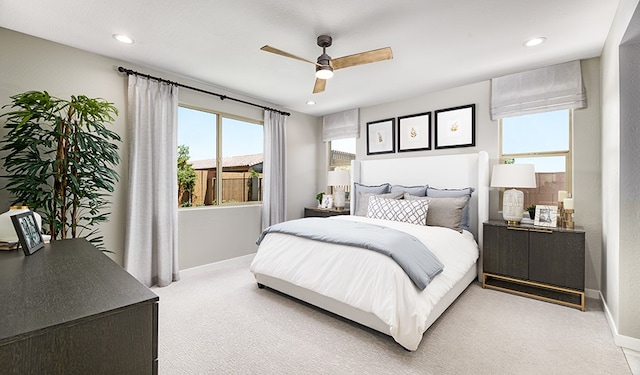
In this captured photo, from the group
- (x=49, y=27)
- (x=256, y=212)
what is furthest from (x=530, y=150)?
(x=49, y=27)

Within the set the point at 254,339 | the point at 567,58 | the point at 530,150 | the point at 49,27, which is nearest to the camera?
the point at 254,339

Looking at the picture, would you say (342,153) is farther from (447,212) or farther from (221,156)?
(447,212)

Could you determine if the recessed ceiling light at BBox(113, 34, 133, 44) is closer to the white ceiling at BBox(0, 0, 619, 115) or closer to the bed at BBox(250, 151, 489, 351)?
the white ceiling at BBox(0, 0, 619, 115)

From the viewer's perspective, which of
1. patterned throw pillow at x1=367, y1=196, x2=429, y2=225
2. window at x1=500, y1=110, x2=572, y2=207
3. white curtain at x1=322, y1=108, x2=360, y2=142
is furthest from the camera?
white curtain at x1=322, y1=108, x2=360, y2=142

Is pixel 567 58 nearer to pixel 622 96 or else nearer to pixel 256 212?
pixel 622 96

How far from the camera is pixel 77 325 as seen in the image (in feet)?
2.40

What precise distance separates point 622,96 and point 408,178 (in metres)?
2.48

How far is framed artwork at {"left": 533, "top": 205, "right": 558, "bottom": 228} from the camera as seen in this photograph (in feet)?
10.2

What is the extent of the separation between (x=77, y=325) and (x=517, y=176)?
378cm

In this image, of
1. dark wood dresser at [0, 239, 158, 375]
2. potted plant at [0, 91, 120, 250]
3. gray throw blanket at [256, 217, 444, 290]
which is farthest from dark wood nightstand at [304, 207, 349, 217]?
dark wood dresser at [0, 239, 158, 375]

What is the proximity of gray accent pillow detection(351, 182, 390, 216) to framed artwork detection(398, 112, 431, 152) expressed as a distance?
721 mm

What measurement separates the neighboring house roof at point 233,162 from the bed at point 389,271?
158 cm

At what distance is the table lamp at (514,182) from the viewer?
3.19 meters

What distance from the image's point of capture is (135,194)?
3254 mm
